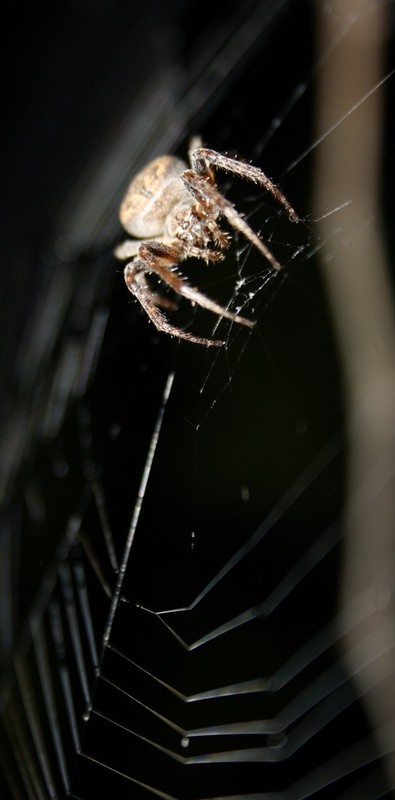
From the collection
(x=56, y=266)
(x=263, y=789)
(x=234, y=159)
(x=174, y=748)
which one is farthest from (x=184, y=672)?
(x=56, y=266)

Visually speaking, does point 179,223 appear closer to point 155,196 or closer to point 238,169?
point 155,196

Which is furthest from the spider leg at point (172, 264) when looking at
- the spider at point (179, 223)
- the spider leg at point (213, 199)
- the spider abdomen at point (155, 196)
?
the spider abdomen at point (155, 196)

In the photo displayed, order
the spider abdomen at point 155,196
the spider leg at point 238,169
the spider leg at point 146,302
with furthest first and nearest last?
the spider abdomen at point 155,196 < the spider leg at point 146,302 < the spider leg at point 238,169

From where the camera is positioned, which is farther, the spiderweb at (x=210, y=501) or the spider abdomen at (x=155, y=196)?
the spider abdomen at (x=155, y=196)

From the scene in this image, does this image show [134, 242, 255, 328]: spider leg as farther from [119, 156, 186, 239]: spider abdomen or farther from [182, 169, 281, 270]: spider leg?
[119, 156, 186, 239]: spider abdomen

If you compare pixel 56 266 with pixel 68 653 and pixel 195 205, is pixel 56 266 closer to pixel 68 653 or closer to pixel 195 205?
pixel 195 205

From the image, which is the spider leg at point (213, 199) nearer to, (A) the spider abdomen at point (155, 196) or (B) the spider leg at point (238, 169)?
(B) the spider leg at point (238, 169)

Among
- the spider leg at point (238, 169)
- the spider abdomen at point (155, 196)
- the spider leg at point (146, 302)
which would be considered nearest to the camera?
the spider leg at point (238, 169)
